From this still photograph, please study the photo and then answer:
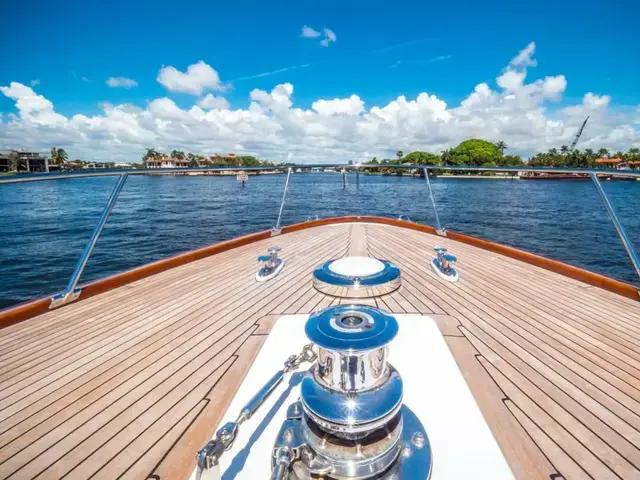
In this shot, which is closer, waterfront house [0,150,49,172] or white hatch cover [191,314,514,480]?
white hatch cover [191,314,514,480]

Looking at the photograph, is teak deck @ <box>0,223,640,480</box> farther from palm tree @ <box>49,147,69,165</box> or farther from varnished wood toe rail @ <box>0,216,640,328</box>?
palm tree @ <box>49,147,69,165</box>

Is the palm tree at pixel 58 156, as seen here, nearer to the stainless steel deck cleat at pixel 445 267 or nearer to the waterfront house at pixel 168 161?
the waterfront house at pixel 168 161

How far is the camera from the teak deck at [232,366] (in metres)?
1.34

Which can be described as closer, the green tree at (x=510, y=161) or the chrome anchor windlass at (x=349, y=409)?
the chrome anchor windlass at (x=349, y=409)

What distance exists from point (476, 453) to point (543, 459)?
1.19 feet

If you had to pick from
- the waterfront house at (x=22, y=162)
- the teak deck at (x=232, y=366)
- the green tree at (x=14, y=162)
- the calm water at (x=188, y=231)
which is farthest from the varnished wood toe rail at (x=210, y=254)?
the green tree at (x=14, y=162)

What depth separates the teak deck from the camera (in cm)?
134

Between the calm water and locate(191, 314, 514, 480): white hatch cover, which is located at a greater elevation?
locate(191, 314, 514, 480): white hatch cover

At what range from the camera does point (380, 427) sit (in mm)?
812

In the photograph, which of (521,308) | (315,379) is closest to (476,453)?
(315,379)

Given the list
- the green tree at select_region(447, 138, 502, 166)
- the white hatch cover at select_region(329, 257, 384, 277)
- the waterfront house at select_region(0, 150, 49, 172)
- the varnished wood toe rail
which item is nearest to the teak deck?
the varnished wood toe rail

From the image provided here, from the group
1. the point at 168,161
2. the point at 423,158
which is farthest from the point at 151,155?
the point at 423,158

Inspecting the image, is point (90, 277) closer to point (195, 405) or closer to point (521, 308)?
point (195, 405)

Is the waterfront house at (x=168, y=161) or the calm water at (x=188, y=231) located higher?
the waterfront house at (x=168, y=161)
